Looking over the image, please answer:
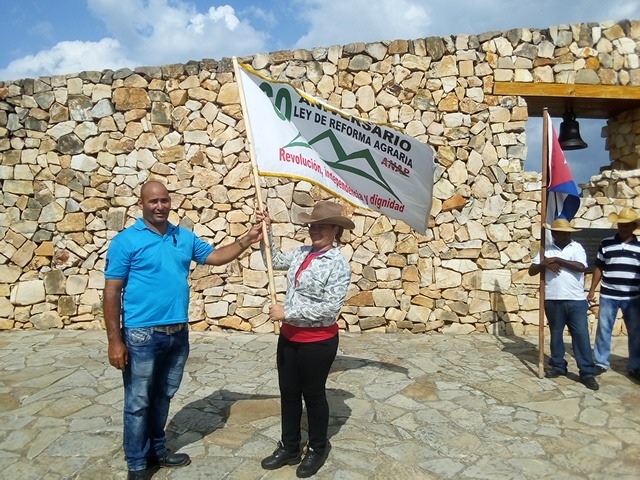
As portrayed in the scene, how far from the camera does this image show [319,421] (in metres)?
3.10

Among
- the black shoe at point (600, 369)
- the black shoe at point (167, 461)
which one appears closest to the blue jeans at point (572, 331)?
the black shoe at point (600, 369)

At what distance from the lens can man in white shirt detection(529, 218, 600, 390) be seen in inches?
189

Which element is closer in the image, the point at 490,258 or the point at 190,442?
the point at 190,442

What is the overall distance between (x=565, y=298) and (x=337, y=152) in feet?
9.03

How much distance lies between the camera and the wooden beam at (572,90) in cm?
680

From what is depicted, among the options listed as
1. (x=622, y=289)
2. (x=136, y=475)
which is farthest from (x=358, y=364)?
(x=136, y=475)

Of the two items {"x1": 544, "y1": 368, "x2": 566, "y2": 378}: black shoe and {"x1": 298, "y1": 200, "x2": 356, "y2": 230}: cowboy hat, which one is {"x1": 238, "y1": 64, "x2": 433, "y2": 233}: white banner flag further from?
{"x1": 544, "y1": 368, "x2": 566, "y2": 378}: black shoe

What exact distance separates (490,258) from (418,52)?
315 cm

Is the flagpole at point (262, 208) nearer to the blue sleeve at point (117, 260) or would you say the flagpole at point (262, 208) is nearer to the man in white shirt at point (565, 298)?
the blue sleeve at point (117, 260)

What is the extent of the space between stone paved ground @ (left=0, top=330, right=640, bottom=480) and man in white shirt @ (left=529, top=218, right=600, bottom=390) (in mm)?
240

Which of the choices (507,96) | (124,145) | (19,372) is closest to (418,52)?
(507,96)

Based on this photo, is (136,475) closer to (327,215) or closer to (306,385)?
(306,385)

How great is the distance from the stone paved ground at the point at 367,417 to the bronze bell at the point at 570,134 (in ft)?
9.31

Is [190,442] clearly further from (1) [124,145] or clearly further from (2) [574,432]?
(1) [124,145]
